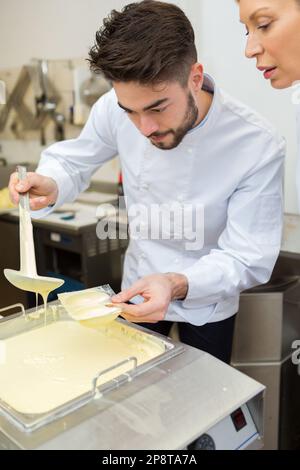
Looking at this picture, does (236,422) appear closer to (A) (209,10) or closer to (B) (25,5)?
(A) (209,10)

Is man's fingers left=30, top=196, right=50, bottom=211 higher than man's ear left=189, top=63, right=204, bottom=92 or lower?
lower

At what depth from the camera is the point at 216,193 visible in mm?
1252

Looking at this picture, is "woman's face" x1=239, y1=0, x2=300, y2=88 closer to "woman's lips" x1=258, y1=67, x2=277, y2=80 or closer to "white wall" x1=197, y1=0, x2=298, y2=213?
"woman's lips" x1=258, y1=67, x2=277, y2=80

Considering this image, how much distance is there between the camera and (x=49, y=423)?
680 millimetres

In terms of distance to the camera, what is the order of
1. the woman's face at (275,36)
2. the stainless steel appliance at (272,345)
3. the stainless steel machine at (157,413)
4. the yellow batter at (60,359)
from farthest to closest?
the stainless steel appliance at (272,345) → the woman's face at (275,36) → the yellow batter at (60,359) → the stainless steel machine at (157,413)

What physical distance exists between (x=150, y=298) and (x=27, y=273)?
0.99 feet

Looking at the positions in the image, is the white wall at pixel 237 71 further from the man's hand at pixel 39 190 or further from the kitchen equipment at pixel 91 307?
the kitchen equipment at pixel 91 307

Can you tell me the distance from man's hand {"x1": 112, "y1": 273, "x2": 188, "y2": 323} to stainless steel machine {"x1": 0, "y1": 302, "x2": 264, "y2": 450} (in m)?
0.09

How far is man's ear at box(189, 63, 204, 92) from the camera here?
44.0 inches

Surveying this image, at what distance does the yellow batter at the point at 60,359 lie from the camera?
2.56 ft

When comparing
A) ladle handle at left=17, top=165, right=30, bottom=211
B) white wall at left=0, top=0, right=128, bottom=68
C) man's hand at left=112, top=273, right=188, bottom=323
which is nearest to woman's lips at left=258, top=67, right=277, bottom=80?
man's hand at left=112, top=273, right=188, bottom=323

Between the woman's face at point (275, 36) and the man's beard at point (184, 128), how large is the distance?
0.20 meters

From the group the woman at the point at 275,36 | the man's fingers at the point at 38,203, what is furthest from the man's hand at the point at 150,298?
Result: the woman at the point at 275,36

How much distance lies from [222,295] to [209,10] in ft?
4.64
